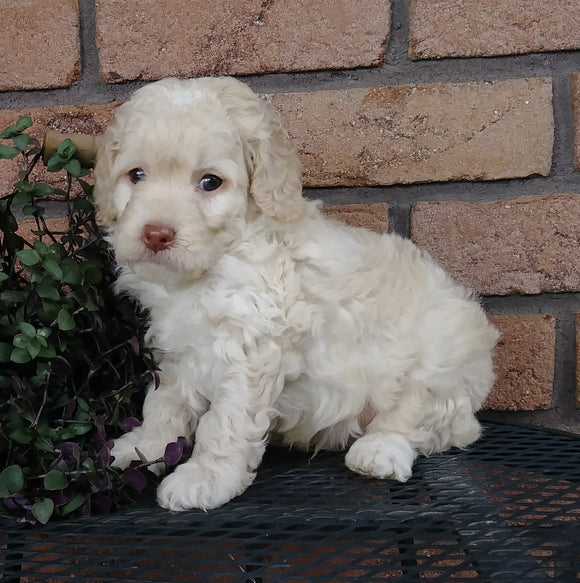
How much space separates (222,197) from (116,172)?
17 centimetres

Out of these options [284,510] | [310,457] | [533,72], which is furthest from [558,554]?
[533,72]

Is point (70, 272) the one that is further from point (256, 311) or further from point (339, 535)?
point (339, 535)

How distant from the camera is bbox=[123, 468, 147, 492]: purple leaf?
92 cm

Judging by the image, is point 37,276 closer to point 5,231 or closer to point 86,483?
point 5,231

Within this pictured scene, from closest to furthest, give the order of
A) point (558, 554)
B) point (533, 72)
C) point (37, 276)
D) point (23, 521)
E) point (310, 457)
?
point (558, 554), point (23, 521), point (37, 276), point (310, 457), point (533, 72)

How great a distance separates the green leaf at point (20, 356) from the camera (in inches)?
36.1

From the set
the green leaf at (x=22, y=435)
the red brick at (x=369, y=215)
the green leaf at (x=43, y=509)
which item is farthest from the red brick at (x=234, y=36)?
the green leaf at (x=43, y=509)

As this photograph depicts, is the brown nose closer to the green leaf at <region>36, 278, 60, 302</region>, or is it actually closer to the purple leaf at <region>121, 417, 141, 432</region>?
the green leaf at <region>36, 278, 60, 302</region>

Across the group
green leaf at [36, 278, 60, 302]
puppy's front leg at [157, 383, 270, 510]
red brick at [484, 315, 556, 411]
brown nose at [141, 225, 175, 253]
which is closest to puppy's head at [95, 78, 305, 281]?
brown nose at [141, 225, 175, 253]

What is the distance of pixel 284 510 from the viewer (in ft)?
2.87

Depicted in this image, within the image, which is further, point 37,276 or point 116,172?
point 116,172

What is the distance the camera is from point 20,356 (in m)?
0.92

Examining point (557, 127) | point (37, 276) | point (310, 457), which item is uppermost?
point (557, 127)

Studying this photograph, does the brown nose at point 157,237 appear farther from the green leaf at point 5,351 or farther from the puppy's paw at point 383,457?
the puppy's paw at point 383,457
